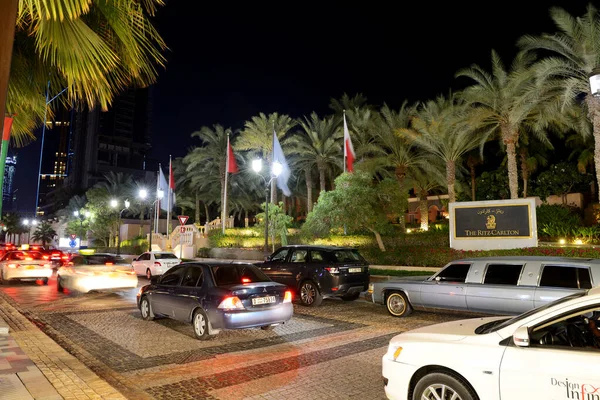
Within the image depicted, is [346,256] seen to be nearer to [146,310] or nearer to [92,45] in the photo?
[146,310]

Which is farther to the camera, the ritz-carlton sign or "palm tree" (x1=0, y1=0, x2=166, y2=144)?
the ritz-carlton sign

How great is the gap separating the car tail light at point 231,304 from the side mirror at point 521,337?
5.06m

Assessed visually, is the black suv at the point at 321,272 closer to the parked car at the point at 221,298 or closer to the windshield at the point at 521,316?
the parked car at the point at 221,298

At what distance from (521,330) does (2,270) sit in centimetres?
2071

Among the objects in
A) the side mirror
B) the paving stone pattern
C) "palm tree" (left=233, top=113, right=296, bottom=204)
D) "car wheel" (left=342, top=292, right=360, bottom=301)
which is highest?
"palm tree" (left=233, top=113, right=296, bottom=204)

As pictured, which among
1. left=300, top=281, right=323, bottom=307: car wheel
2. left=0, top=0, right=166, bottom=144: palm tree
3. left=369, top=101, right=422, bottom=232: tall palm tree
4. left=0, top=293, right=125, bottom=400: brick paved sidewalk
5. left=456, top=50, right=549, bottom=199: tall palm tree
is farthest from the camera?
left=369, top=101, right=422, bottom=232: tall palm tree

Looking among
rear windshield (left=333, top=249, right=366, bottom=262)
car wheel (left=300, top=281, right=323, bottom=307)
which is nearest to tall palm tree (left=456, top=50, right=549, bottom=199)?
rear windshield (left=333, top=249, right=366, bottom=262)

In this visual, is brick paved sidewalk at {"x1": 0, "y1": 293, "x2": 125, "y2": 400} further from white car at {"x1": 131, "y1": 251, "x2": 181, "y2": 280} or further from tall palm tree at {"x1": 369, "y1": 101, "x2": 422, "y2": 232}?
tall palm tree at {"x1": 369, "y1": 101, "x2": 422, "y2": 232}

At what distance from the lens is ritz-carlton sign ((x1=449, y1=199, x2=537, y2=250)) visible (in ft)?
55.4

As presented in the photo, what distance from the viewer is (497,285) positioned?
332 inches

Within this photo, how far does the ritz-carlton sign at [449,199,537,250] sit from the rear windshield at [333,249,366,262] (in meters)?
8.22

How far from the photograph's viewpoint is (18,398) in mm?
4488

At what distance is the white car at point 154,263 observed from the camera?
2073cm

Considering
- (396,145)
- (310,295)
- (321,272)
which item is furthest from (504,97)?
(310,295)
